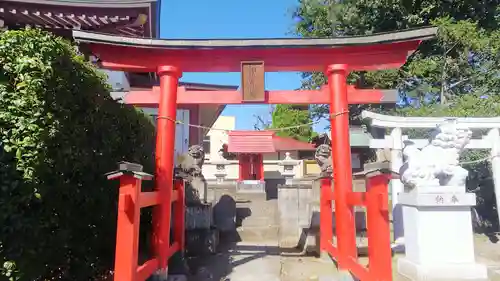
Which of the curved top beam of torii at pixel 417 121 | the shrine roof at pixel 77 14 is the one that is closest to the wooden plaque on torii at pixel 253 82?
the shrine roof at pixel 77 14

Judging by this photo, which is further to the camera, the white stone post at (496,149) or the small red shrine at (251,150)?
the small red shrine at (251,150)

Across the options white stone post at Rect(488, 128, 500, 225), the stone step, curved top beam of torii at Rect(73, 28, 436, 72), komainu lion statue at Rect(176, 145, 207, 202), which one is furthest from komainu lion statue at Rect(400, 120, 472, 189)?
komainu lion statue at Rect(176, 145, 207, 202)

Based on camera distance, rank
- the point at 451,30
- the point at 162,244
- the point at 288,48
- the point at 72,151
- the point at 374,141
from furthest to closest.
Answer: the point at 451,30 → the point at 374,141 → the point at 288,48 → the point at 162,244 → the point at 72,151

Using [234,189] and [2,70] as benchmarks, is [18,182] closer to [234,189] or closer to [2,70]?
[2,70]

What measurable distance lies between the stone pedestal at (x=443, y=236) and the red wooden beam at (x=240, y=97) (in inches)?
73.3

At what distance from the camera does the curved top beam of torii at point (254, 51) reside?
5195 millimetres

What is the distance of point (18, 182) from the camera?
2834 millimetres

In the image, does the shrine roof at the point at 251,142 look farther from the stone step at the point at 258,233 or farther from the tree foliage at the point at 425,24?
the stone step at the point at 258,233

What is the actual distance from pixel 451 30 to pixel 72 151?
15.2 meters

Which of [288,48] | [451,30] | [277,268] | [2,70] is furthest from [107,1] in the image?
[451,30]

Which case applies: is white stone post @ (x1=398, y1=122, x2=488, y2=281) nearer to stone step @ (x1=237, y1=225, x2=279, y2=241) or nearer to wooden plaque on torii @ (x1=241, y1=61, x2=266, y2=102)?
wooden plaque on torii @ (x1=241, y1=61, x2=266, y2=102)

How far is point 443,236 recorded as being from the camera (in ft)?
17.4

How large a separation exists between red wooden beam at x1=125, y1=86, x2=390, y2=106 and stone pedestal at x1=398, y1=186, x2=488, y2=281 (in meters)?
1.86

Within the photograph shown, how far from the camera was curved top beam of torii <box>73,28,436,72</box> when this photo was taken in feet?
17.0
